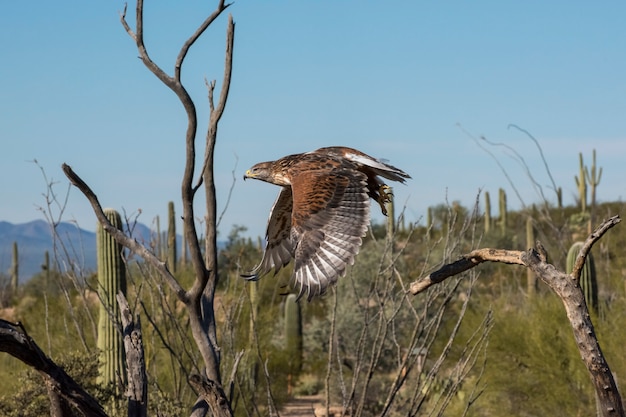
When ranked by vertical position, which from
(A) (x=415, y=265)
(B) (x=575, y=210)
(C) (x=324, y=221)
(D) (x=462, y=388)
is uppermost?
(B) (x=575, y=210)

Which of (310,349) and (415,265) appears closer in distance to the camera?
(310,349)

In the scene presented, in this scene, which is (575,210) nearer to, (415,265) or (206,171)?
(415,265)

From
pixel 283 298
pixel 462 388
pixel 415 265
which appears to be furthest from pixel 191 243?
pixel 415 265

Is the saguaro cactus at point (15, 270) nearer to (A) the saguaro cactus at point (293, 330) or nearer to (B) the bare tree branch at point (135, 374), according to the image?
(A) the saguaro cactus at point (293, 330)

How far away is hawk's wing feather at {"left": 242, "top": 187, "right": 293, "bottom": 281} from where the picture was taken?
5.29 metres

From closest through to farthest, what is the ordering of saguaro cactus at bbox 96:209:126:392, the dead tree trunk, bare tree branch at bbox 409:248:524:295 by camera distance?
the dead tree trunk → bare tree branch at bbox 409:248:524:295 → saguaro cactus at bbox 96:209:126:392

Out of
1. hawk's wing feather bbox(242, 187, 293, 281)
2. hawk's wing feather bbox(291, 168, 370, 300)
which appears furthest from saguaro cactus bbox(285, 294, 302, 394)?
hawk's wing feather bbox(291, 168, 370, 300)

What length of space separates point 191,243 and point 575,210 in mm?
33693

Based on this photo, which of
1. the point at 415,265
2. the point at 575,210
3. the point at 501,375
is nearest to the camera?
the point at 501,375

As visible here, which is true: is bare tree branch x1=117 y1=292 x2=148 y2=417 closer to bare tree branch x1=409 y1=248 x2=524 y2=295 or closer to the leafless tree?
the leafless tree

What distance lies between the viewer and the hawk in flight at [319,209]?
462 centimetres

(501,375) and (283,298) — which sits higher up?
(283,298)

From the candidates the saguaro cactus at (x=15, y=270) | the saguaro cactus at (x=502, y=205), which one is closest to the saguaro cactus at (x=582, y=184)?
the saguaro cactus at (x=502, y=205)

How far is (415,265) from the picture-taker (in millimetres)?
25594
